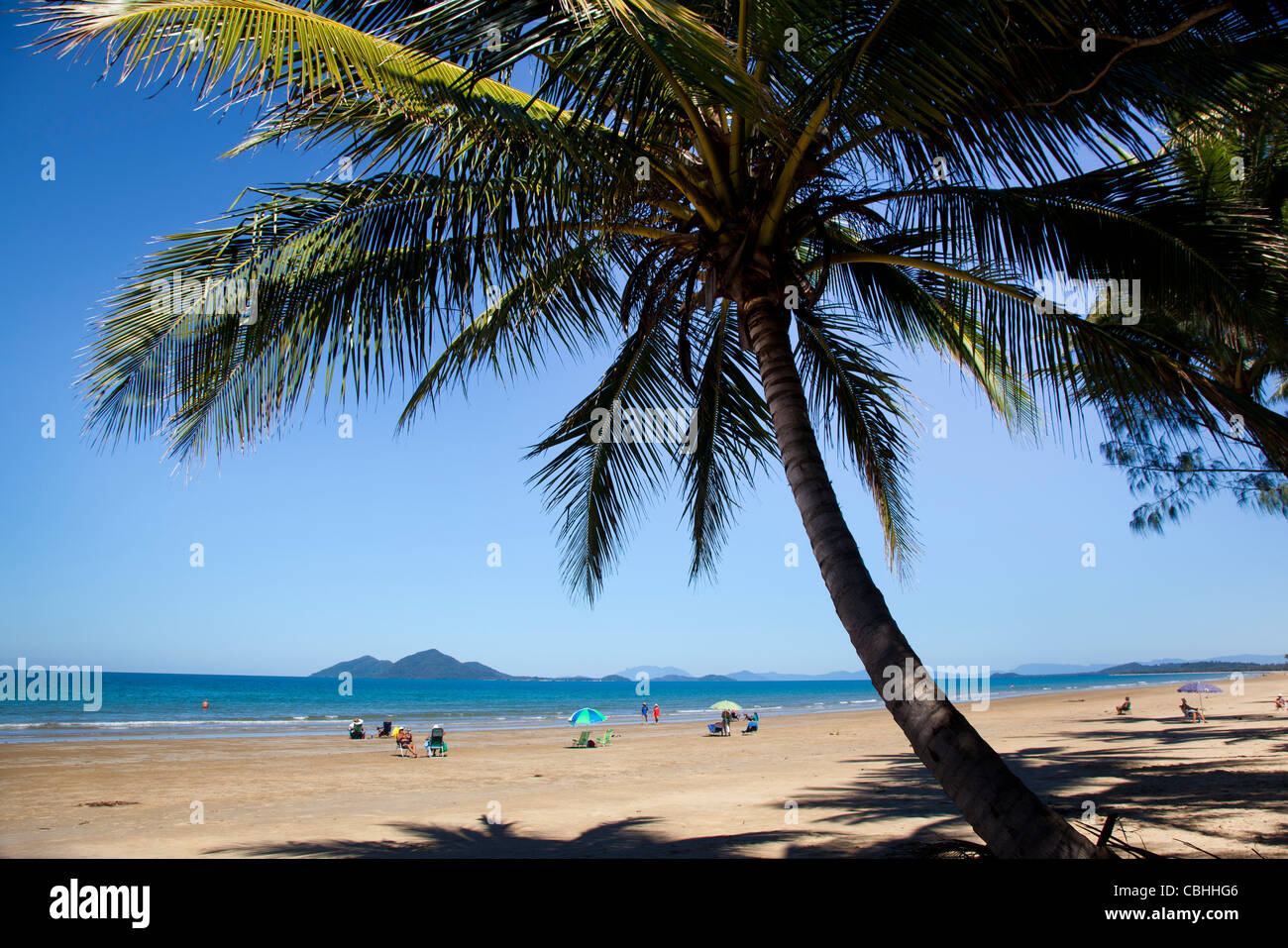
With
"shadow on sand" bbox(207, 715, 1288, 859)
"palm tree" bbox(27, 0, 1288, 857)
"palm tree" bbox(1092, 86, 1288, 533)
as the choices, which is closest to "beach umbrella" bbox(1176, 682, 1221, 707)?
→ "shadow on sand" bbox(207, 715, 1288, 859)

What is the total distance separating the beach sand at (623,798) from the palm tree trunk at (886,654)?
106 inches

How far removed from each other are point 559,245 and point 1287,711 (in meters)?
26.5

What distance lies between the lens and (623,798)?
11.0 metres

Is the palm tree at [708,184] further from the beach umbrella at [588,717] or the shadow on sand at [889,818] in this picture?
the beach umbrella at [588,717]

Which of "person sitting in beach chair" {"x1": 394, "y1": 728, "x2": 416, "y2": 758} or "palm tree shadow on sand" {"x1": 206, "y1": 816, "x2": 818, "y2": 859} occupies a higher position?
"palm tree shadow on sand" {"x1": 206, "y1": 816, "x2": 818, "y2": 859}

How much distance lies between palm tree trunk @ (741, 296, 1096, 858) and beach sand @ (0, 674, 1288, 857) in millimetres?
2687

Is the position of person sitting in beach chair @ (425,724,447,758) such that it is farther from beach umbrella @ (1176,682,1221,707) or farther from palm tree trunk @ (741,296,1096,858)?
beach umbrella @ (1176,682,1221,707)

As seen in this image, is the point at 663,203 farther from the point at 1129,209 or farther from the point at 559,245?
the point at 1129,209

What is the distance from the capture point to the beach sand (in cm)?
689

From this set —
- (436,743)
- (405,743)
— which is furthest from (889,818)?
(405,743)

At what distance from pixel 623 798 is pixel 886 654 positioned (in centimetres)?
838

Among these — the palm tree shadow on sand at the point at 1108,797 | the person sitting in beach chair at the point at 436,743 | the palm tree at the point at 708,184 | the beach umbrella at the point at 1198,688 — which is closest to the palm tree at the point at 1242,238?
the palm tree at the point at 708,184

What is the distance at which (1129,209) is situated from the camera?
4.75 m

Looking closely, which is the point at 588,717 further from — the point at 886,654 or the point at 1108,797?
the point at 886,654
